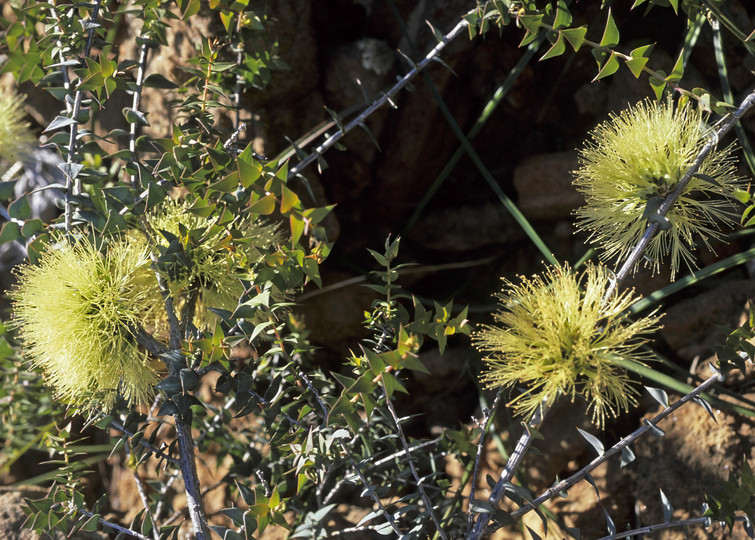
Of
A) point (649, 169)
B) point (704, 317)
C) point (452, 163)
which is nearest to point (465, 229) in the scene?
point (452, 163)

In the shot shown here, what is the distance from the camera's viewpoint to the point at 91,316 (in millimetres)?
809

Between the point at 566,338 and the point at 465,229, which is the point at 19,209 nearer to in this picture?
the point at 566,338

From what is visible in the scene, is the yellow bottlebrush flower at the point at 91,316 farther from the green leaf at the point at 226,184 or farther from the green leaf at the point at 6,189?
the green leaf at the point at 226,184

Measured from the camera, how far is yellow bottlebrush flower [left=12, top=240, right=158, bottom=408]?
815 millimetres

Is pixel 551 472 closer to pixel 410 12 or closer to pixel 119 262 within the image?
pixel 119 262

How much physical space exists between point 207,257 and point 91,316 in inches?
6.6

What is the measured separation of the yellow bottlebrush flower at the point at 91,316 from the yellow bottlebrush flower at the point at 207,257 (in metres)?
0.06

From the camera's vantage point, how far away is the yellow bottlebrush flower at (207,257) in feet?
2.68

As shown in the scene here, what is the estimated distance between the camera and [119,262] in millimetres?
835

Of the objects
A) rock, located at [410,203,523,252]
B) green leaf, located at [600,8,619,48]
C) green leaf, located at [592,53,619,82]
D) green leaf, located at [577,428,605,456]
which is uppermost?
green leaf, located at [600,8,619,48]

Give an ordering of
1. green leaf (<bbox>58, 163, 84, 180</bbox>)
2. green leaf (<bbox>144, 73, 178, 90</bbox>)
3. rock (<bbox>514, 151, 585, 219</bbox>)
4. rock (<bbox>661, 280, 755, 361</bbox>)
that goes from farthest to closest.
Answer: rock (<bbox>514, 151, 585, 219</bbox>) → rock (<bbox>661, 280, 755, 361</bbox>) → green leaf (<bbox>144, 73, 178, 90</bbox>) → green leaf (<bbox>58, 163, 84, 180</bbox>)

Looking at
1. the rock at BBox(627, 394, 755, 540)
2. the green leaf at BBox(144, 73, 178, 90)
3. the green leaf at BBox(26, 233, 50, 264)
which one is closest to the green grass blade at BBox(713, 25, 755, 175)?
the rock at BBox(627, 394, 755, 540)

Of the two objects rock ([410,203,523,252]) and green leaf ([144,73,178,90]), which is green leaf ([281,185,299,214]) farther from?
rock ([410,203,523,252])

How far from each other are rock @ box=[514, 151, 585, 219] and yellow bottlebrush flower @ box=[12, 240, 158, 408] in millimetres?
873
